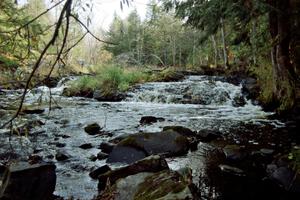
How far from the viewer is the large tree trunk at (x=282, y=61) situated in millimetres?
8750

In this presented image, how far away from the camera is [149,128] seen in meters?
8.47

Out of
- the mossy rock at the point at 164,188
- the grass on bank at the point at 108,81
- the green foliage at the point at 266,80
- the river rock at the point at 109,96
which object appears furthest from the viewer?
the grass on bank at the point at 108,81

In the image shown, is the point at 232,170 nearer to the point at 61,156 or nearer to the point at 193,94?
the point at 61,156

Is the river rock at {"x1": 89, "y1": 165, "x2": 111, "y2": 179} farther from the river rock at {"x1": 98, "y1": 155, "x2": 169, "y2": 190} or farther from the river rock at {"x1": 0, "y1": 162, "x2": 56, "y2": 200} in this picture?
the river rock at {"x1": 0, "y1": 162, "x2": 56, "y2": 200}

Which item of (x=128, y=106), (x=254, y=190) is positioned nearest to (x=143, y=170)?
(x=254, y=190)

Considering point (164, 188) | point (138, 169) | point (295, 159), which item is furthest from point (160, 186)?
point (295, 159)

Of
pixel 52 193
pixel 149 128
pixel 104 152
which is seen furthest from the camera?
pixel 149 128

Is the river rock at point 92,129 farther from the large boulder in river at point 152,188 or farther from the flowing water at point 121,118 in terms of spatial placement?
the large boulder in river at point 152,188

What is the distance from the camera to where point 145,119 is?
936cm

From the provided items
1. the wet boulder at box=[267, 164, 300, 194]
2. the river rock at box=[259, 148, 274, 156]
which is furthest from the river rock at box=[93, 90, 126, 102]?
the wet boulder at box=[267, 164, 300, 194]

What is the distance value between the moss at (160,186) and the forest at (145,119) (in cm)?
1

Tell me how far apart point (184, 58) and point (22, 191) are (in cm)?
4509

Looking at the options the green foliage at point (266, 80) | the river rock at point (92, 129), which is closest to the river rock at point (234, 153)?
the river rock at point (92, 129)

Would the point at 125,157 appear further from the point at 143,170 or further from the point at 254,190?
the point at 254,190
